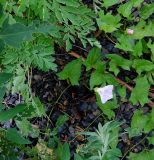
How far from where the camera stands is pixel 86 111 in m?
2.32

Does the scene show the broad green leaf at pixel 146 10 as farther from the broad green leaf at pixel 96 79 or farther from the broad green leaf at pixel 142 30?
the broad green leaf at pixel 96 79

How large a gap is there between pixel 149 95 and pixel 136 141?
0.25 m

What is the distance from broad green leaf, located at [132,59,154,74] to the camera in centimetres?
226

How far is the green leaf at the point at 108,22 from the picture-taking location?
2.33 m

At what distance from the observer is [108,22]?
7.75 feet

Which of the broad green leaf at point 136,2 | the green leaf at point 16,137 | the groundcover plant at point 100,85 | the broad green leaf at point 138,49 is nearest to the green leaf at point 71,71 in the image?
the groundcover plant at point 100,85

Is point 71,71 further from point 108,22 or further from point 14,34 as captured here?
point 14,34

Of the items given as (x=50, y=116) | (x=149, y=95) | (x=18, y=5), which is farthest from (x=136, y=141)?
(x=18, y=5)

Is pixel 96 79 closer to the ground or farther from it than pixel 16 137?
closer to the ground

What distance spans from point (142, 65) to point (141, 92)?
143 millimetres

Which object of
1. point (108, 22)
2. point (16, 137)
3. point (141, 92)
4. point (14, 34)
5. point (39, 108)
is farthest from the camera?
point (108, 22)

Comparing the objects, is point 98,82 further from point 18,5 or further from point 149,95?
point 18,5

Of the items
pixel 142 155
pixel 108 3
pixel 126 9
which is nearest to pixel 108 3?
pixel 108 3

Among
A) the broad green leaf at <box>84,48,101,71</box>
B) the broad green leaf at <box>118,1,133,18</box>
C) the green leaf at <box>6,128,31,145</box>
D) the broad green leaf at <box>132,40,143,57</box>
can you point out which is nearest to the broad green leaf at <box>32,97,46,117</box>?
the broad green leaf at <box>84,48,101,71</box>
